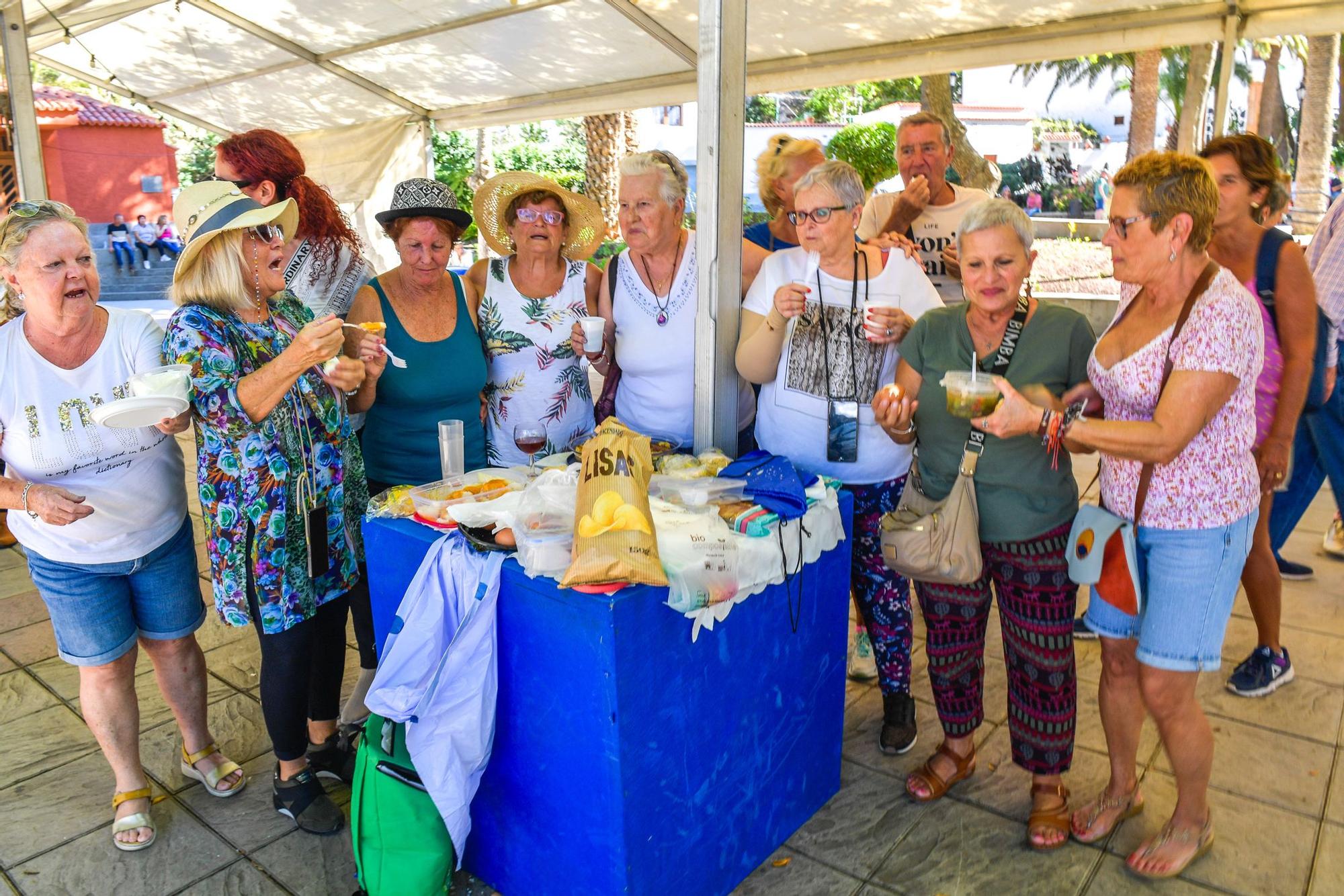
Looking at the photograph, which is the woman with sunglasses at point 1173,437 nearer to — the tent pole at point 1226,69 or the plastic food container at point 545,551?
the plastic food container at point 545,551

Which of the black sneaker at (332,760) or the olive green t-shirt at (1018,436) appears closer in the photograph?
the olive green t-shirt at (1018,436)

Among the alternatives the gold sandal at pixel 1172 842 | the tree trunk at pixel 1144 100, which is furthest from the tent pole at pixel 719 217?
the tree trunk at pixel 1144 100

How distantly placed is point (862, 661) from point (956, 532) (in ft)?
4.19

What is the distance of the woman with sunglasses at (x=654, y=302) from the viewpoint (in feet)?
9.44

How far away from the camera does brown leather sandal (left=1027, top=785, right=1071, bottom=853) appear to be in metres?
2.45

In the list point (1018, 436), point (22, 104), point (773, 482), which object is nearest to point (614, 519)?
point (773, 482)

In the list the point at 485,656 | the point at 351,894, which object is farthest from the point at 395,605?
the point at 351,894

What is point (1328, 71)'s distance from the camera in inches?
595

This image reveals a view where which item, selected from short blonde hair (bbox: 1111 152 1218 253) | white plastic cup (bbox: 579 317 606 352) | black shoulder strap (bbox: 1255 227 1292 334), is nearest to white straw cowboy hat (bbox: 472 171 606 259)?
white plastic cup (bbox: 579 317 606 352)

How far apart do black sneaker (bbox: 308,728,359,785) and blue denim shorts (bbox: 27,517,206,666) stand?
0.53 m

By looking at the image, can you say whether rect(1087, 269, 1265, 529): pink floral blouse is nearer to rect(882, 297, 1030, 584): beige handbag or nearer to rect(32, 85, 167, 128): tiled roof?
rect(882, 297, 1030, 584): beige handbag

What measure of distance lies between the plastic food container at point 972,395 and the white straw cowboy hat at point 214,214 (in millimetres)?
1764

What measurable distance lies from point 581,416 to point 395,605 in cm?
98

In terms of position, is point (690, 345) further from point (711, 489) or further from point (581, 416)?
point (711, 489)
